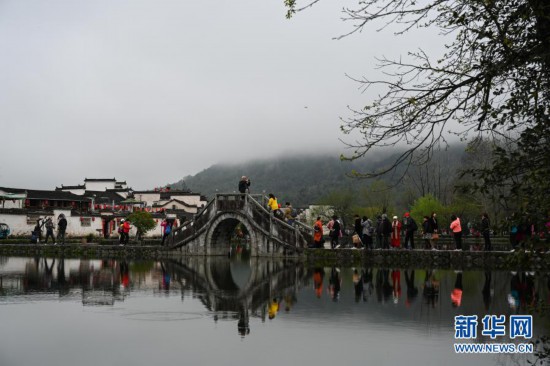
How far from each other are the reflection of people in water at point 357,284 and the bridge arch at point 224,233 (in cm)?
1074

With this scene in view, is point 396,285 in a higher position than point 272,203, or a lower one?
lower

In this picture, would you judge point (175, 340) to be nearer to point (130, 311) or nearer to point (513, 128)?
point (130, 311)

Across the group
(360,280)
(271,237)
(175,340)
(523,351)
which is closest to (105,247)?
→ (271,237)

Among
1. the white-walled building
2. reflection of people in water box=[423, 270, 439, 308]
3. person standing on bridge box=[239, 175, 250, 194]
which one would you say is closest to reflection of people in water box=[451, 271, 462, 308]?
reflection of people in water box=[423, 270, 439, 308]

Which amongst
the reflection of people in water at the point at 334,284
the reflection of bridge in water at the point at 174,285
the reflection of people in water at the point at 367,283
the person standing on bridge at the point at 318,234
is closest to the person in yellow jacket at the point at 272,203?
the person standing on bridge at the point at 318,234

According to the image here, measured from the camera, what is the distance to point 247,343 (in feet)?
32.0

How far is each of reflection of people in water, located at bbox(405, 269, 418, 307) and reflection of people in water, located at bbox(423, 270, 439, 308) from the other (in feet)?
0.87

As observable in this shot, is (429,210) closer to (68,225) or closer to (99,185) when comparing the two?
(68,225)

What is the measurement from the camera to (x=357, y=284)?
18656 mm

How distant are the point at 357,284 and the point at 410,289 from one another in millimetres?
1948

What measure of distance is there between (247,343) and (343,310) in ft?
12.3

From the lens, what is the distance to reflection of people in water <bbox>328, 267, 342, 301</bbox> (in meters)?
15.7

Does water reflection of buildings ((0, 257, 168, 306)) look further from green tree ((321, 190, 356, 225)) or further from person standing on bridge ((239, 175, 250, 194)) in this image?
green tree ((321, 190, 356, 225))

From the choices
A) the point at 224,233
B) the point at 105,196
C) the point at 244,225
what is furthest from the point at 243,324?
the point at 105,196
